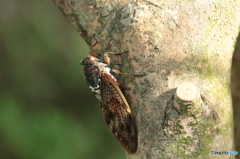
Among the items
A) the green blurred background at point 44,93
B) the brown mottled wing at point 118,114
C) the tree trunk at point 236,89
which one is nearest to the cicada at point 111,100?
the brown mottled wing at point 118,114

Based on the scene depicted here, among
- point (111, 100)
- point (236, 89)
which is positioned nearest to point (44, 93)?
point (111, 100)

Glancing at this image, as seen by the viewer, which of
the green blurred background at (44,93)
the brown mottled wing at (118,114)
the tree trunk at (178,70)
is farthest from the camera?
the green blurred background at (44,93)

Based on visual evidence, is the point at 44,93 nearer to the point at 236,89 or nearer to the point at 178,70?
the point at 236,89

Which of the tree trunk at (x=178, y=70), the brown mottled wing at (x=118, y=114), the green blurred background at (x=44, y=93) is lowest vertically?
the green blurred background at (x=44, y=93)

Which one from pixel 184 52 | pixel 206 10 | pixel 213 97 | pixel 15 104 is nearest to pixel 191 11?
pixel 206 10

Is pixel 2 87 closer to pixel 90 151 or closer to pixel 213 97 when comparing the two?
pixel 90 151

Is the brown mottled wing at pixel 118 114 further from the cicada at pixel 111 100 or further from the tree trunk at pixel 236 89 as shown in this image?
the tree trunk at pixel 236 89

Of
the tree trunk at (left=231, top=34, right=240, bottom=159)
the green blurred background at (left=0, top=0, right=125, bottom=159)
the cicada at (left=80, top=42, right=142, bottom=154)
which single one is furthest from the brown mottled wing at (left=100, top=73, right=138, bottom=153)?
the green blurred background at (left=0, top=0, right=125, bottom=159)

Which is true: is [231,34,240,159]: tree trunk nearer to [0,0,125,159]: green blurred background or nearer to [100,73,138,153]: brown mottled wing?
[100,73,138,153]: brown mottled wing
